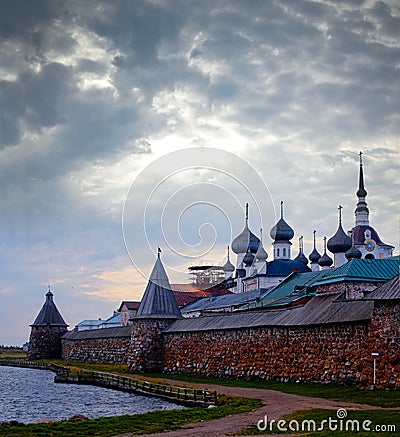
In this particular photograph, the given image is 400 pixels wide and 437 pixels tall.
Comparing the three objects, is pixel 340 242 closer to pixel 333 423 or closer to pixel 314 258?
pixel 314 258

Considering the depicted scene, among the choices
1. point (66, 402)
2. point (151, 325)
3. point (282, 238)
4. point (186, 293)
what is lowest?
point (66, 402)

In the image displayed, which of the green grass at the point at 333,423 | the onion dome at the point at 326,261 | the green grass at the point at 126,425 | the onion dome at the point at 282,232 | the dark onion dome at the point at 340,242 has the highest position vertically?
the onion dome at the point at 282,232

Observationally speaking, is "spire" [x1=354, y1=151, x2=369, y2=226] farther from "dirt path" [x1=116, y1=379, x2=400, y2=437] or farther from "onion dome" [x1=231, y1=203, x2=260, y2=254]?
"dirt path" [x1=116, y1=379, x2=400, y2=437]

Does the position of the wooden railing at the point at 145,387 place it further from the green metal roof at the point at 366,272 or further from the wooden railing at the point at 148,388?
the green metal roof at the point at 366,272

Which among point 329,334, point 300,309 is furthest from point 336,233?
point 329,334

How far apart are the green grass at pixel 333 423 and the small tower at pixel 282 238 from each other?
45451 millimetres

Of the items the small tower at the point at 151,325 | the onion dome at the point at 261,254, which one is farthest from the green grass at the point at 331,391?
the onion dome at the point at 261,254

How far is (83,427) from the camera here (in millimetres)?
14852

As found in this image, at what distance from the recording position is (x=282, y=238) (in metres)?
60.7

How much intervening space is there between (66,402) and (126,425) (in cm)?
996

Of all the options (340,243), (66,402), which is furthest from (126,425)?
(340,243)

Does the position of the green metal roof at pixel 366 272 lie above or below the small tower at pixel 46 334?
above

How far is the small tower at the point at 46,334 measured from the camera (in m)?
60.3

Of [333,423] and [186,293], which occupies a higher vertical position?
[186,293]
